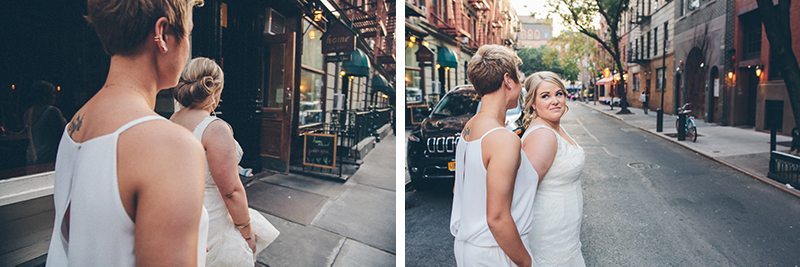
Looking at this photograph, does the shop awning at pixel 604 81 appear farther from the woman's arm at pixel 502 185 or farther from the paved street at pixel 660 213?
the woman's arm at pixel 502 185

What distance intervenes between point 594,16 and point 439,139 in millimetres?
1408

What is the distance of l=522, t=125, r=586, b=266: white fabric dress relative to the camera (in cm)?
166

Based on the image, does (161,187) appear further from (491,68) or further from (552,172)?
(552,172)

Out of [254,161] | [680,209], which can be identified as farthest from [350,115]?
[680,209]

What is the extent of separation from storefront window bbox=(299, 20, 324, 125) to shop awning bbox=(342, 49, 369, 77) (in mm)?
185

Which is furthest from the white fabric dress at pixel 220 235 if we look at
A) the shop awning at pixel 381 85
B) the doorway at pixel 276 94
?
the shop awning at pixel 381 85

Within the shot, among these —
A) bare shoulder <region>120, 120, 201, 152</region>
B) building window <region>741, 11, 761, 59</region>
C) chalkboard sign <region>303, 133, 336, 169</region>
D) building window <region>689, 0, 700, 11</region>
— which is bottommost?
chalkboard sign <region>303, 133, 336, 169</region>

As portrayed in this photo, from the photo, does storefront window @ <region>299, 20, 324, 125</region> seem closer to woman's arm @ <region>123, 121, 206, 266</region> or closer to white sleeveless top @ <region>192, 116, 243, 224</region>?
white sleeveless top @ <region>192, 116, 243, 224</region>

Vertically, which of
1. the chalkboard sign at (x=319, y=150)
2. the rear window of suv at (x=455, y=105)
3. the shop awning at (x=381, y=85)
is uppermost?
the shop awning at (x=381, y=85)

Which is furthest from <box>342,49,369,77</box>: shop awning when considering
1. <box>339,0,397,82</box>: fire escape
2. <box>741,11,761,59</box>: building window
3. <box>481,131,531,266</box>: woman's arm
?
<box>741,11,761,59</box>: building window

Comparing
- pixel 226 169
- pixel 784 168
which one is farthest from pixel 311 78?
pixel 784 168

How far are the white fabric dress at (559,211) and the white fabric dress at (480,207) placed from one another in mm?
108

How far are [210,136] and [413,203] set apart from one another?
1.93 m

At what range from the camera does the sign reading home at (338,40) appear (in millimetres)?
2223
